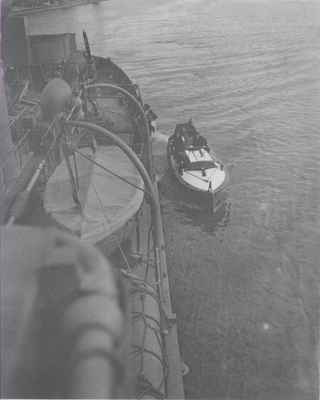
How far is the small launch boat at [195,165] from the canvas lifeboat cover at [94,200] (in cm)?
1393

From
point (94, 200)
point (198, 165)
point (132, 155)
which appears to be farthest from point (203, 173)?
point (132, 155)

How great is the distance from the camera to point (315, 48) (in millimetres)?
58562

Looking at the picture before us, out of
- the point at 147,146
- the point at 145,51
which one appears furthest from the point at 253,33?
the point at 147,146

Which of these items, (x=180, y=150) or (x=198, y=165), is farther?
(x=180, y=150)

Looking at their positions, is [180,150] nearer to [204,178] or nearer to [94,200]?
[204,178]

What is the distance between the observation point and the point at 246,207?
94.5ft

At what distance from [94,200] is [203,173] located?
55.6 feet

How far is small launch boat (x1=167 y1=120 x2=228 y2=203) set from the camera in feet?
91.2

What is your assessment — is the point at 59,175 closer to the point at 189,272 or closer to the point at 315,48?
the point at 189,272

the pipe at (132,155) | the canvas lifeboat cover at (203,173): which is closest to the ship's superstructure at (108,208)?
the pipe at (132,155)

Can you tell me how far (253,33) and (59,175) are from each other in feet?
202

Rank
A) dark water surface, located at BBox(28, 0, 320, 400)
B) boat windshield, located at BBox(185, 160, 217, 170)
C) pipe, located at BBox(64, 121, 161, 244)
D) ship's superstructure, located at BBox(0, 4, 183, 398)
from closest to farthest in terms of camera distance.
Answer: pipe, located at BBox(64, 121, 161, 244) → ship's superstructure, located at BBox(0, 4, 183, 398) → dark water surface, located at BBox(28, 0, 320, 400) → boat windshield, located at BBox(185, 160, 217, 170)

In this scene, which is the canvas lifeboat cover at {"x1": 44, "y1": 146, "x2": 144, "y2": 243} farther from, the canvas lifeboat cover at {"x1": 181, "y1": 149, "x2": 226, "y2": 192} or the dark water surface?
the canvas lifeboat cover at {"x1": 181, "y1": 149, "x2": 226, "y2": 192}

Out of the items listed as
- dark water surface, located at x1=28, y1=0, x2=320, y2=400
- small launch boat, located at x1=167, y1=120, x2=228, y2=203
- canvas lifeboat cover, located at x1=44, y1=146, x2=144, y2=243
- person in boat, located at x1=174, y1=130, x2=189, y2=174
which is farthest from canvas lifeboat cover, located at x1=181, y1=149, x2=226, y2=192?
canvas lifeboat cover, located at x1=44, y1=146, x2=144, y2=243
